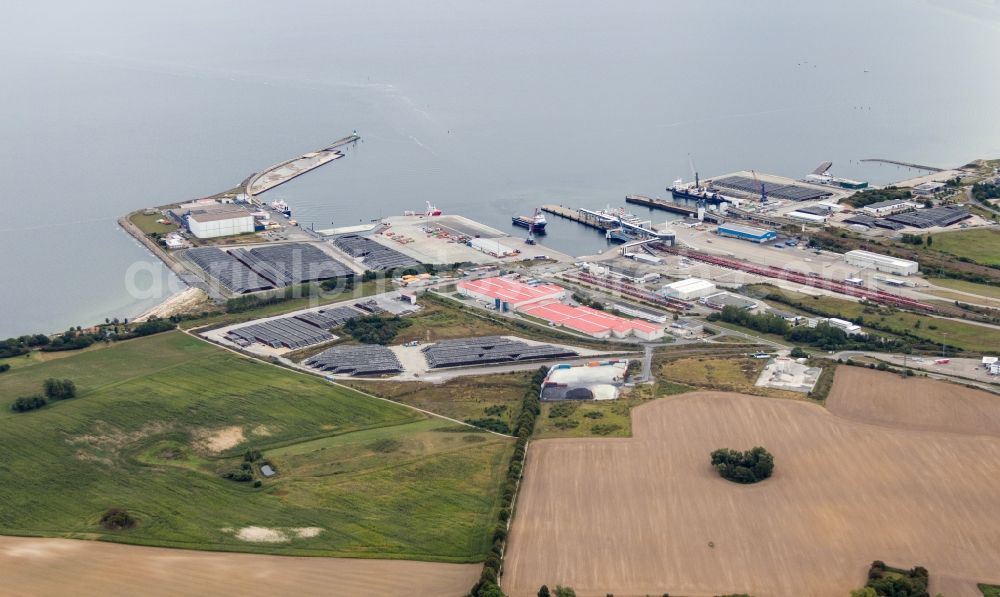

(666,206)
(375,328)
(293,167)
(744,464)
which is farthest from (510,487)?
(293,167)

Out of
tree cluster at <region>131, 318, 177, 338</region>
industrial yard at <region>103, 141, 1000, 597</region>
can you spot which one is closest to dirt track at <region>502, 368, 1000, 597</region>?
industrial yard at <region>103, 141, 1000, 597</region>

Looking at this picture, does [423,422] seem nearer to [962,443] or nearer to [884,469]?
[884,469]

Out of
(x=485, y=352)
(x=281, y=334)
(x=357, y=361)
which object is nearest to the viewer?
(x=357, y=361)

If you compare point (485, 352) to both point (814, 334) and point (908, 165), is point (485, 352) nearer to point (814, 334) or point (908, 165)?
point (814, 334)

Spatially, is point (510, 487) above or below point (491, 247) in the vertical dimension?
below

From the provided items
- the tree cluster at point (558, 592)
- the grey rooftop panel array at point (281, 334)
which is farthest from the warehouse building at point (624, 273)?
the tree cluster at point (558, 592)

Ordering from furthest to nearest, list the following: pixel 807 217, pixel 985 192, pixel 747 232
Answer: pixel 985 192 → pixel 807 217 → pixel 747 232

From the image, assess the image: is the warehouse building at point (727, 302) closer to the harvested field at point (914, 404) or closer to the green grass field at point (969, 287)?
the harvested field at point (914, 404)
